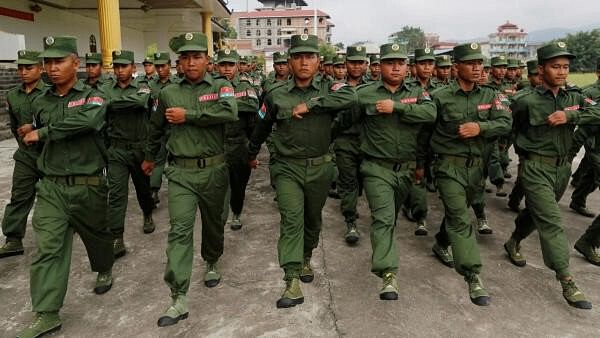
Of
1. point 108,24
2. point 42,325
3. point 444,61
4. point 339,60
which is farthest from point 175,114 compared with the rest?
point 108,24

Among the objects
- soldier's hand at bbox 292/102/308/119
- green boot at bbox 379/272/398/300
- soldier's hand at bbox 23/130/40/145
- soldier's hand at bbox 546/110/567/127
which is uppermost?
soldier's hand at bbox 292/102/308/119

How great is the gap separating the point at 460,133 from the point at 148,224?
3886mm

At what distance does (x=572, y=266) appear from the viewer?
4.77 m

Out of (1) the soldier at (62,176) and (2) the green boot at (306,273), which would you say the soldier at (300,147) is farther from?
(1) the soldier at (62,176)

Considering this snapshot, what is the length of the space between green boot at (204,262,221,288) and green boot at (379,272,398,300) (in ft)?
5.09

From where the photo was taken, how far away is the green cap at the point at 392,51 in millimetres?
4098

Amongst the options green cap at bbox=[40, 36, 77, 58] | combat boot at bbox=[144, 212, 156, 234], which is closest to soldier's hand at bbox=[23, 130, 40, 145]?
green cap at bbox=[40, 36, 77, 58]

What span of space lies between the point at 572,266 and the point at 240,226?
381 cm

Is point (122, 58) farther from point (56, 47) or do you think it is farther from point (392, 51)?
point (392, 51)

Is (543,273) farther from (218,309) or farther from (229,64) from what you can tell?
(229,64)

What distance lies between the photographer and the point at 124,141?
5.20 m

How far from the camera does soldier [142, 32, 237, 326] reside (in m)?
3.62

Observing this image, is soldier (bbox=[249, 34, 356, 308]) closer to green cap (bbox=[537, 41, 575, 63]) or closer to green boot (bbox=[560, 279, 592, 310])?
green cap (bbox=[537, 41, 575, 63])

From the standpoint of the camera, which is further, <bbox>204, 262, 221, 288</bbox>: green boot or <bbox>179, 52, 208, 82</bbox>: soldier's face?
<bbox>204, 262, 221, 288</bbox>: green boot
